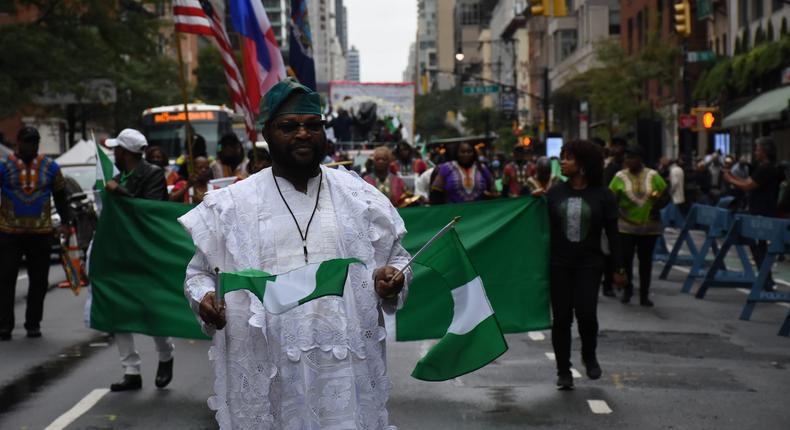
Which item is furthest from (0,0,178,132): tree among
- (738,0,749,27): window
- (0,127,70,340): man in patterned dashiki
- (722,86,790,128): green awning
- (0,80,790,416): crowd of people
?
(0,127,70,340): man in patterned dashiki

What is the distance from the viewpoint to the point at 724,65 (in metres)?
40.5

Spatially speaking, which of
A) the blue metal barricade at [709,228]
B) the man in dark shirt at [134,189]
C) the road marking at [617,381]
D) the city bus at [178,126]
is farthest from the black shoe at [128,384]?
the city bus at [178,126]

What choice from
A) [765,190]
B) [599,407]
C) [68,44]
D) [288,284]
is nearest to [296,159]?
[288,284]

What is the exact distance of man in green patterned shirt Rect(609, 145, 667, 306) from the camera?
15.0 meters

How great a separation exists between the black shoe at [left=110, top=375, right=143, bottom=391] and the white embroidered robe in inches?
187

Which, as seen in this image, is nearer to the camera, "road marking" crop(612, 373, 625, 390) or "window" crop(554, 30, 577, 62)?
"road marking" crop(612, 373, 625, 390)

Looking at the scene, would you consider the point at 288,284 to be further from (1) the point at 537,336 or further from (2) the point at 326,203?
(1) the point at 537,336

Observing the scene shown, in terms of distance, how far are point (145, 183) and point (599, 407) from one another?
3657 millimetres

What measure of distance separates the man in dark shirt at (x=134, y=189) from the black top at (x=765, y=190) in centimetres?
980

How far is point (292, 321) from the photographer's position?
471cm

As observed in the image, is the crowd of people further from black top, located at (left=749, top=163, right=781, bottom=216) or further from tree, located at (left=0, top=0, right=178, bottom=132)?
tree, located at (left=0, top=0, right=178, bottom=132)

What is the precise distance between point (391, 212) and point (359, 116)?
3991cm

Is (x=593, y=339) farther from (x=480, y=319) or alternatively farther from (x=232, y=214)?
(x=232, y=214)

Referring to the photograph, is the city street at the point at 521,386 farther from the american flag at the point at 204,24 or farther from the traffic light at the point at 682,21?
the traffic light at the point at 682,21
